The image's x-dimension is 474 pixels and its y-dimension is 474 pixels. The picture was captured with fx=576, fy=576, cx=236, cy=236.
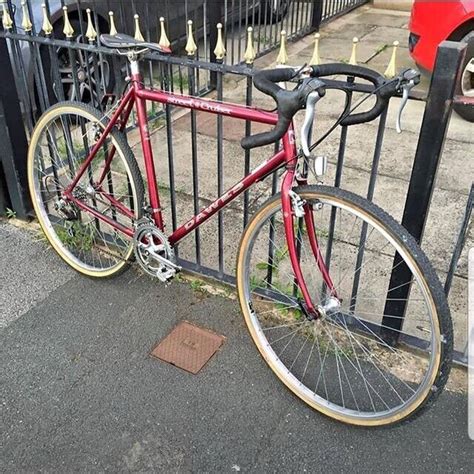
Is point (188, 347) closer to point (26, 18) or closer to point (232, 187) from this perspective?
point (232, 187)

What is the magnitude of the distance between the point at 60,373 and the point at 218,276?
3.23 feet

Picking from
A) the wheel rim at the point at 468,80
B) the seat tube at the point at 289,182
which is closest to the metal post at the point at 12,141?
the seat tube at the point at 289,182

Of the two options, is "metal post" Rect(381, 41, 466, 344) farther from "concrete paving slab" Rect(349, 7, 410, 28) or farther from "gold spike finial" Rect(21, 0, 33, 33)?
"concrete paving slab" Rect(349, 7, 410, 28)

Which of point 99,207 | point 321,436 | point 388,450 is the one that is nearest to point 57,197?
point 99,207

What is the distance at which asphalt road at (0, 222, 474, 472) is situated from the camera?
233 cm

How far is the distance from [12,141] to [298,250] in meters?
1.93

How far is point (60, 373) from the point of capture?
2.73m

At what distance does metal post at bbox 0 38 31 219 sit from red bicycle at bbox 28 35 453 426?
0.56 ft

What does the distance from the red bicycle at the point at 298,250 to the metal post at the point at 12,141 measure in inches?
6.7

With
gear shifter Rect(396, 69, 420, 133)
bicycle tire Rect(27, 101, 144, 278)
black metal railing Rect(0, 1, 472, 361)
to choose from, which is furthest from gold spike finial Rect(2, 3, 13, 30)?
gear shifter Rect(396, 69, 420, 133)

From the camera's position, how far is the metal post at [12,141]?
131 inches

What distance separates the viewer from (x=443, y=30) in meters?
4.91

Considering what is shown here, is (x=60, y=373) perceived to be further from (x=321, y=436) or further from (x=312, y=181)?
(x=312, y=181)

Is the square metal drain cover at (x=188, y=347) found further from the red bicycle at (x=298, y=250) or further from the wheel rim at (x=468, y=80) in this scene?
the wheel rim at (x=468, y=80)
